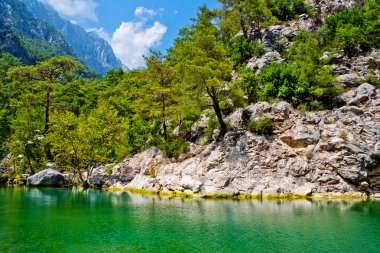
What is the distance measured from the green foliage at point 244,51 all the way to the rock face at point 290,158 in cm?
1723

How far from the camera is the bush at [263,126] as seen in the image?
42.9 meters

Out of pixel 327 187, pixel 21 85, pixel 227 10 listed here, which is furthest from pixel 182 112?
pixel 21 85

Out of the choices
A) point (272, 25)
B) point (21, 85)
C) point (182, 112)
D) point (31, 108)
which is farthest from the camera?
point (21, 85)

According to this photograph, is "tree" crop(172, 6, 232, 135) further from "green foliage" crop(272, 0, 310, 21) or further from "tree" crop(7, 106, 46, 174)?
"tree" crop(7, 106, 46, 174)

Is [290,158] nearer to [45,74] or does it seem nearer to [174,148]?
[174,148]

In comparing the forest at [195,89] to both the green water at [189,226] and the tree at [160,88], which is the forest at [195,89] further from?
the green water at [189,226]

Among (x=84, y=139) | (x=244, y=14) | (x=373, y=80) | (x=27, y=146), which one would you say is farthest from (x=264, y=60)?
(x=27, y=146)

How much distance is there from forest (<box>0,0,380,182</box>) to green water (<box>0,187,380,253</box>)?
52.3ft

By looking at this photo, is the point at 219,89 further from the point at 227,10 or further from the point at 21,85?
the point at 21,85

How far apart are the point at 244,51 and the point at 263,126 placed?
24085 millimetres

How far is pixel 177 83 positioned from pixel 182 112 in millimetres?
5212

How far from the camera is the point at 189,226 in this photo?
78.0 feet

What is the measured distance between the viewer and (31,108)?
202 feet

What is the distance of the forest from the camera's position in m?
46.0
